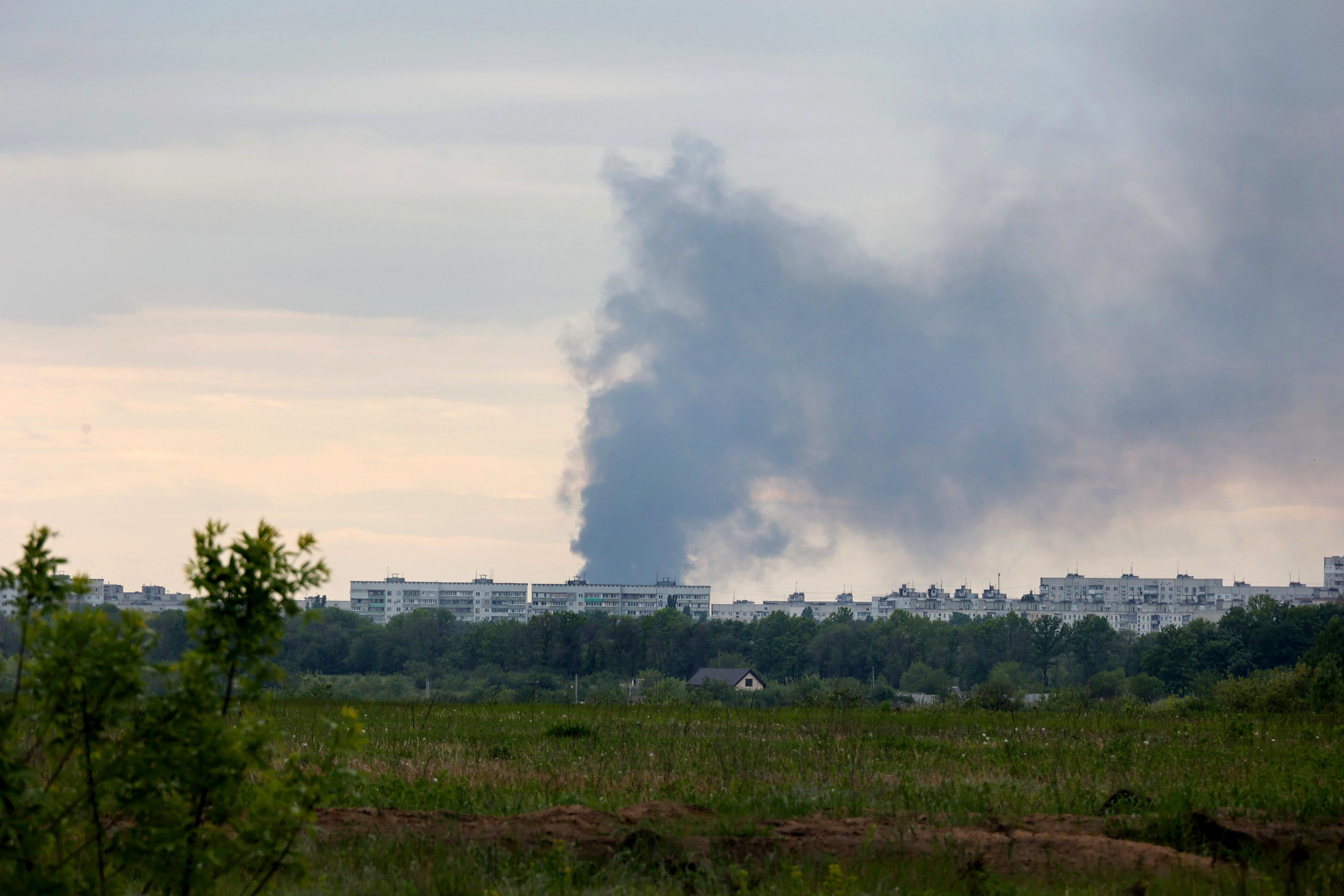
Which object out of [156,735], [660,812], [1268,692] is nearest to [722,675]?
[1268,692]

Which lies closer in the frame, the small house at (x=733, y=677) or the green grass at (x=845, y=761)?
the green grass at (x=845, y=761)

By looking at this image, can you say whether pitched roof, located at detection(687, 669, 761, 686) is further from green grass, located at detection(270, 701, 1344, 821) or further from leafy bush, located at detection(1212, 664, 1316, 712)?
green grass, located at detection(270, 701, 1344, 821)

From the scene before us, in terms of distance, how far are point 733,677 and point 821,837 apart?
115m

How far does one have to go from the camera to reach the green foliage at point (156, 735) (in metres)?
5.55

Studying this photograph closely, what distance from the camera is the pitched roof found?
11319cm

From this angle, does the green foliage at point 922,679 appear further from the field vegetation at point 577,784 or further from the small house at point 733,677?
the field vegetation at point 577,784

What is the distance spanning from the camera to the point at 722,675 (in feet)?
395

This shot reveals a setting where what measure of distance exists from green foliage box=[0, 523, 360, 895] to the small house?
103 meters

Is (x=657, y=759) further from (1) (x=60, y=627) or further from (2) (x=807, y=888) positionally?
(1) (x=60, y=627)

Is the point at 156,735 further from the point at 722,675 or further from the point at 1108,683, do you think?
the point at 1108,683

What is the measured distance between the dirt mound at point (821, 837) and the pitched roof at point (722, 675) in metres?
95.7

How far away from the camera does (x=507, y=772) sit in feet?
48.5

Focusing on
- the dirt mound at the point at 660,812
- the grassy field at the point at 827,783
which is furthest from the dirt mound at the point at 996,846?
the dirt mound at the point at 660,812

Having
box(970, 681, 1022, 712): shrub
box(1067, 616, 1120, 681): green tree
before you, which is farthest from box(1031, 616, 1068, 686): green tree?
box(970, 681, 1022, 712): shrub
